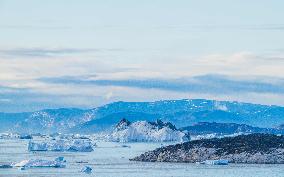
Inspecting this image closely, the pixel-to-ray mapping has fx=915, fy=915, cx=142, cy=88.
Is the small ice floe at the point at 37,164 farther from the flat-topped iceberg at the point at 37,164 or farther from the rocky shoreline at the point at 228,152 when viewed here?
the rocky shoreline at the point at 228,152

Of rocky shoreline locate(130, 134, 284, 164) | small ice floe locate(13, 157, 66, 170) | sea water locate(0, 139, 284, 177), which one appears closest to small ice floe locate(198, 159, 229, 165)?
sea water locate(0, 139, 284, 177)

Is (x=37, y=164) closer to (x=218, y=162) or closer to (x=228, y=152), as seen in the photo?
(x=218, y=162)

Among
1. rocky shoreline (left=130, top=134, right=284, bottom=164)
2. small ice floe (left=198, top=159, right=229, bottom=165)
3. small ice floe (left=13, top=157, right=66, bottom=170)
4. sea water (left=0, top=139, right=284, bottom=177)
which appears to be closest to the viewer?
sea water (left=0, top=139, right=284, bottom=177)

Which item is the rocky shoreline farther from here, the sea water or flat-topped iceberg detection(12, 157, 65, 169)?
flat-topped iceberg detection(12, 157, 65, 169)


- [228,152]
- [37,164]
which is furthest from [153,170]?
[228,152]

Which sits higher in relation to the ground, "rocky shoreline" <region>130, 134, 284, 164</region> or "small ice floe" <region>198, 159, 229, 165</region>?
"rocky shoreline" <region>130, 134, 284, 164</region>

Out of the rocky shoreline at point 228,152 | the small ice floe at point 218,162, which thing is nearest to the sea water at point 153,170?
the small ice floe at point 218,162

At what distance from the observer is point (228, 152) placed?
130m

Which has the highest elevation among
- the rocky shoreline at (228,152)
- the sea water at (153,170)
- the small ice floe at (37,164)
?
the rocky shoreline at (228,152)

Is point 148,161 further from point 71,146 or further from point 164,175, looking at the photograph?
point 71,146

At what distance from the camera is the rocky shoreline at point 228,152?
127 metres

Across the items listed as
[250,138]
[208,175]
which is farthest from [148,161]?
[208,175]

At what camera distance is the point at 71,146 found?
564 feet

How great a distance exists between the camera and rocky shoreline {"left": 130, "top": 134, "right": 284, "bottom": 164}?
127m
